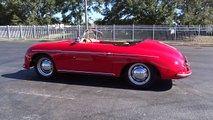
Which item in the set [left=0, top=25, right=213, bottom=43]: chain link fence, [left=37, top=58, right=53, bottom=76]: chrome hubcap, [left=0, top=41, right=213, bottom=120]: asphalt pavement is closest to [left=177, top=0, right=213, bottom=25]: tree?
[left=0, top=25, right=213, bottom=43]: chain link fence

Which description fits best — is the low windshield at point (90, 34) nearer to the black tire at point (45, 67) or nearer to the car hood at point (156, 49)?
the black tire at point (45, 67)

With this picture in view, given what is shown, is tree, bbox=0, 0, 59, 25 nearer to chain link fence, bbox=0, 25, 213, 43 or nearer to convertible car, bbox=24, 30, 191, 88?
chain link fence, bbox=0, 25, 213, 43

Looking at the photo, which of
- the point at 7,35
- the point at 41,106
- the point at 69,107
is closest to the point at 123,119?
the point at 69,107

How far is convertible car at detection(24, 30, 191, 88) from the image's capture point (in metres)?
5.95

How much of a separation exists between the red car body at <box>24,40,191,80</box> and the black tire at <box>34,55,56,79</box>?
0.13 metres

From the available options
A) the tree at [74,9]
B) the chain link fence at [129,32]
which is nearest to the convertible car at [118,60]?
the chain link fence at [129,32]

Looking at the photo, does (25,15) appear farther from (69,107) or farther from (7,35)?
(69,107)

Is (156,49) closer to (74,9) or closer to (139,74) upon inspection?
(139,74)

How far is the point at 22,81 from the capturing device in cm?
695

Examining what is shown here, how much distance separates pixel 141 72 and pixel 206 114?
72.6 inches

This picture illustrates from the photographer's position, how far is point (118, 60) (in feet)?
20.3

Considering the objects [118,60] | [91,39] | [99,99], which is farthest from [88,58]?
[99,99]

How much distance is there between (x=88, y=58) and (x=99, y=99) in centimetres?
131

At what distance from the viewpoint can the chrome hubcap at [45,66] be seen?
23.2 ft
